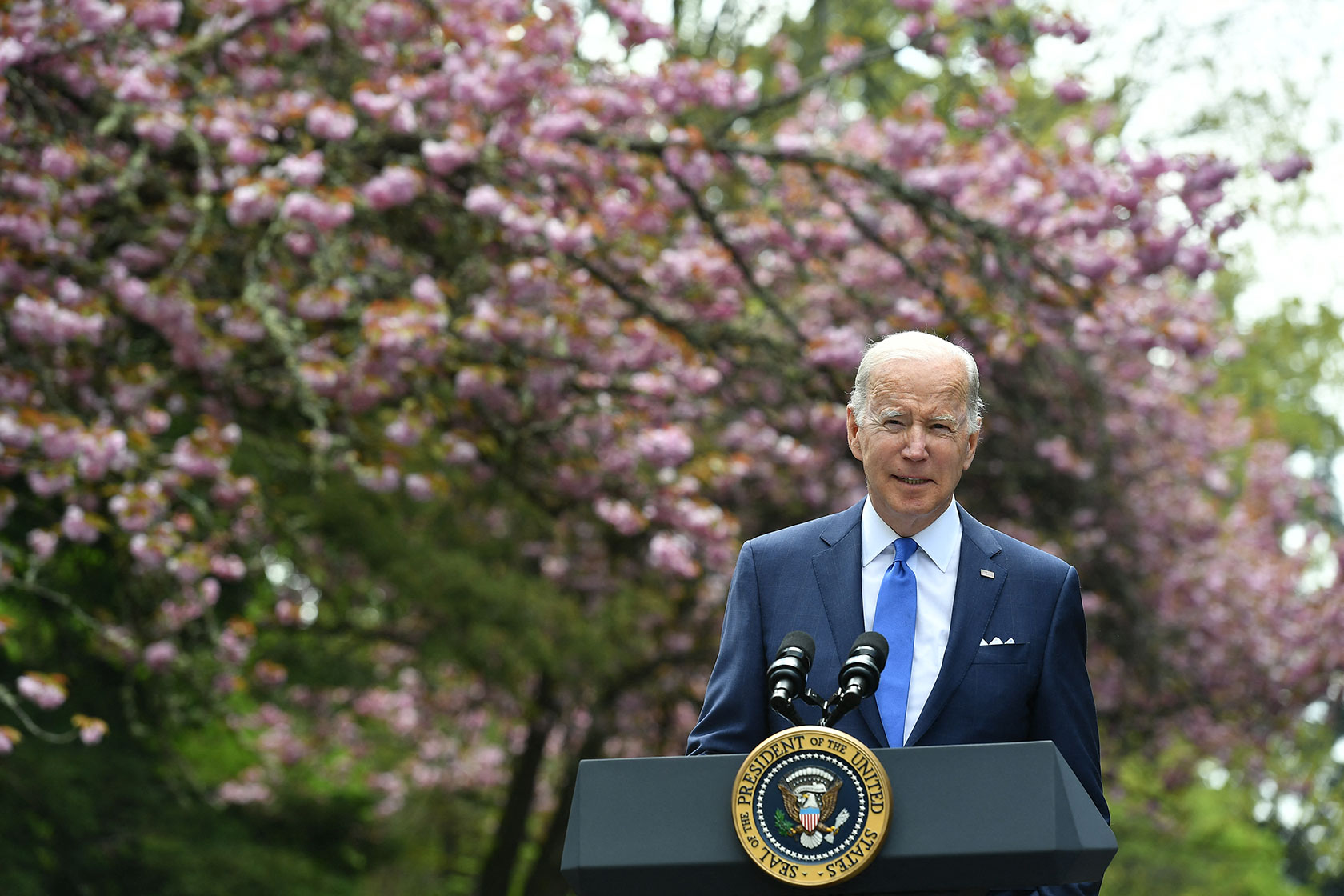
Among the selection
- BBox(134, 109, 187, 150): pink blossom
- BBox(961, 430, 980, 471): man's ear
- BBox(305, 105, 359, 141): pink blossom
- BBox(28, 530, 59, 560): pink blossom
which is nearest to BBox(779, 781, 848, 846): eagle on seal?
BBox(961, 430, 980, 471): man's ear

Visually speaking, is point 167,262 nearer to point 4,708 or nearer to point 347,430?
point 347,430

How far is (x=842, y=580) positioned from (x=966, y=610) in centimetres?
21

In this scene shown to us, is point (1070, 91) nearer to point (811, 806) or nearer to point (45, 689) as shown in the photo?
point (45, 689)

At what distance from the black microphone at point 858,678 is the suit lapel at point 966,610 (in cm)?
22

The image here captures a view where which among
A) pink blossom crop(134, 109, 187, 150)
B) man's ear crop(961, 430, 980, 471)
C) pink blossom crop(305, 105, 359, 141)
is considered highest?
pink blossom crop(305, 105, 359, 141)

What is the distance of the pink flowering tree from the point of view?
631cm

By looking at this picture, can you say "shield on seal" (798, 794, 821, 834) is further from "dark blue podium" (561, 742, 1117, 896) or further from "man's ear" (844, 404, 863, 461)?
"man's ear" (844, 404, 863, 461)

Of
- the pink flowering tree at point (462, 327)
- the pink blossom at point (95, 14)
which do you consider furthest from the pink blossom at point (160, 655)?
the pink blossom at point (95, 14)

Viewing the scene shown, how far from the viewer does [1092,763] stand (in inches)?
96.5

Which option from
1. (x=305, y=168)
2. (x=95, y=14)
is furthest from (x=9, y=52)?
(x=305, y=168)

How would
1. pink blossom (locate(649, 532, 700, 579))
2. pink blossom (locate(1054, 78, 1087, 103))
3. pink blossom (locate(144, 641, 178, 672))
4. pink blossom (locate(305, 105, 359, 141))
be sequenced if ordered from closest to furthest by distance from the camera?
1. pink blossom (locate(305, 105, 359, 141))
2. pink blossom (locate(144, 641, 178, 672))
3. pink blossom (locate(649, 532, 700, 579))
4. pink blossom (locate(1054, 78, 1087, 103))

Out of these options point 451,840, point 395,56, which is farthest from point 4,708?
point 451,840

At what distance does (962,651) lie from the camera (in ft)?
8.01

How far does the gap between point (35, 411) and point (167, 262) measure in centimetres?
156
